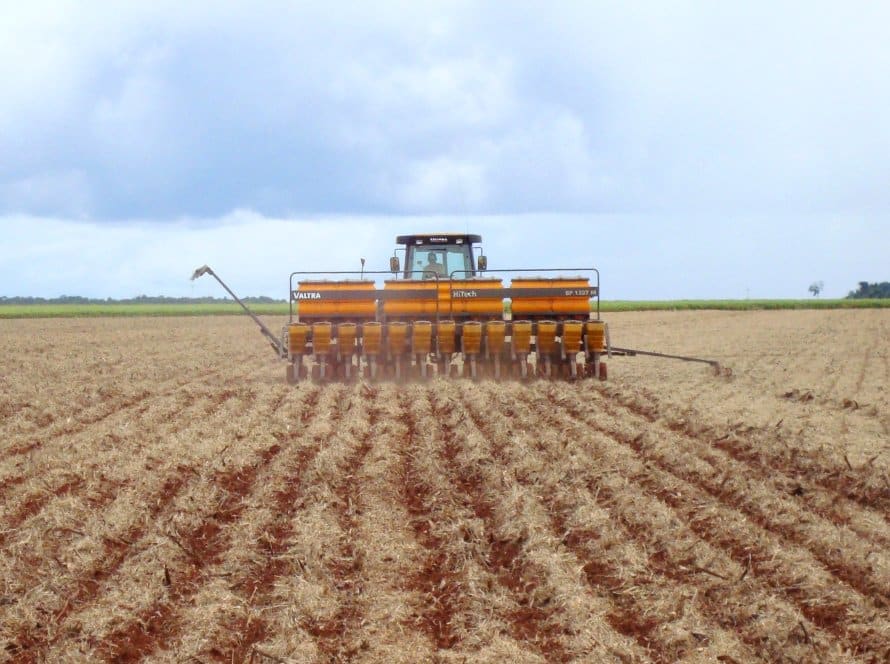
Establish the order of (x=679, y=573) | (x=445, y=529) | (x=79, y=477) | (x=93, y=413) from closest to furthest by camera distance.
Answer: (x=679, y=573), (x=445, y=529), (x=79, y=477), (x=93, y=413)

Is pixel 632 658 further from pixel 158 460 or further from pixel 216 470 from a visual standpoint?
pixel 158 460

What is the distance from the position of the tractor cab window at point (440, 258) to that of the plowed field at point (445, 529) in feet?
15.8

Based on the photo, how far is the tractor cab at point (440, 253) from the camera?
1922cm

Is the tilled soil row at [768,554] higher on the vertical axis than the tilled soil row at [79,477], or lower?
lower

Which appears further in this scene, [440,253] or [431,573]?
[440,253]

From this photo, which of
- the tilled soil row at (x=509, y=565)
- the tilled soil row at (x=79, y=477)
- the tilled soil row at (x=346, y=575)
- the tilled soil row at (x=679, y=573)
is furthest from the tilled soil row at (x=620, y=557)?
the tilled soil row at (x=79, y=477)

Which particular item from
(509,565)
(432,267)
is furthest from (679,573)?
(432,267)

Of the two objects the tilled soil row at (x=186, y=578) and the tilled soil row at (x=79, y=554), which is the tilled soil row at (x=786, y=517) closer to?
the tilled soil row at (x=186, y=578)

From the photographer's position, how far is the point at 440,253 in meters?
19.3

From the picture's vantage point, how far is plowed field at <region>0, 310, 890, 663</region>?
5.55 metres

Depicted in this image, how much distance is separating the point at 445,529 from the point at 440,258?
40.3ft

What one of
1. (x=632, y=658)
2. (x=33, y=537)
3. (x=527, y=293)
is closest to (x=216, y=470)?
(x=33, y=537)

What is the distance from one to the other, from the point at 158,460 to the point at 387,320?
782 cm

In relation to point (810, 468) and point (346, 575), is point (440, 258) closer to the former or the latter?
point (810, 468)
